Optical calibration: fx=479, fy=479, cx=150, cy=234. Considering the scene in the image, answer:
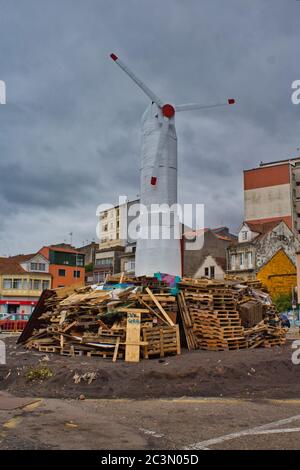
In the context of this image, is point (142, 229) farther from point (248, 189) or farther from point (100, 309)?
point (248, 189)

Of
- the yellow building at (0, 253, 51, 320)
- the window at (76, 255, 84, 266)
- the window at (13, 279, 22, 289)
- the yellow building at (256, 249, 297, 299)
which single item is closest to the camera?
the yellow building at (256, 249, 297, 299)

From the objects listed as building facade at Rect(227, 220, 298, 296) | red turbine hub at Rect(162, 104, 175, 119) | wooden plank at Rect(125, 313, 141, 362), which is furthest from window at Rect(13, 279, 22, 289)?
wooden plank at Rect(125, 313, 141, 362)

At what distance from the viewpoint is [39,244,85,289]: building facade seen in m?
75.2

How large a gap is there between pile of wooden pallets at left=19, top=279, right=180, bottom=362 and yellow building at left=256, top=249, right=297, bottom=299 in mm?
34903

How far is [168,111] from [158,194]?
15.6 ft

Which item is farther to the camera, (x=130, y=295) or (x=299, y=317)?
(x=299, y=317)

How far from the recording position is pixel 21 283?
6862 cm

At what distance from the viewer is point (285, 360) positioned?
16.0 m

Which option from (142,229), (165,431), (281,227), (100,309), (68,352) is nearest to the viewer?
(165,431)

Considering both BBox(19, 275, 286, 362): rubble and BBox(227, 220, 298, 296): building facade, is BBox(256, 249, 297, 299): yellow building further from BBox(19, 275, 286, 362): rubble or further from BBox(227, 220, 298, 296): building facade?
BBox(19, 275, 286, 362): rubble

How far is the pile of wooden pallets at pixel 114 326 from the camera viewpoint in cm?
1734

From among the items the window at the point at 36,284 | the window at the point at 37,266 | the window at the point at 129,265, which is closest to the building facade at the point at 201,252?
the window at the point at 129,265

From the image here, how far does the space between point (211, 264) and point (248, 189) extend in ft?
69.7
